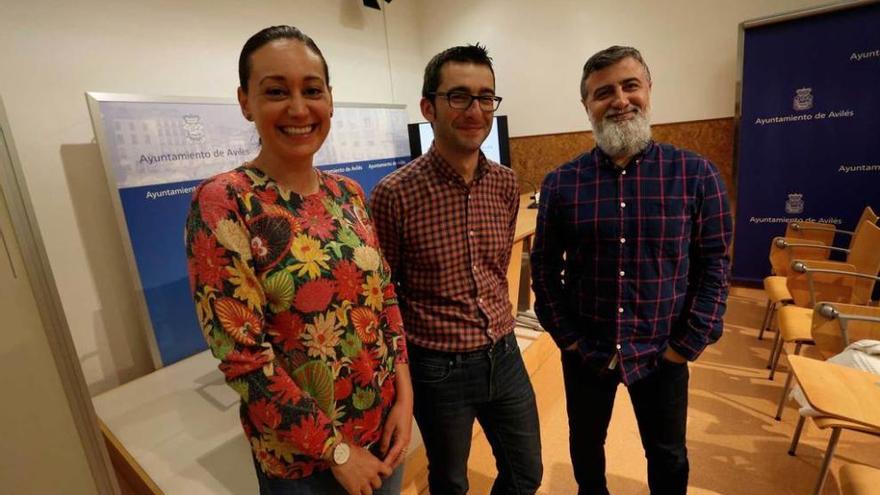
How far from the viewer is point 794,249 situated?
2.68 metres

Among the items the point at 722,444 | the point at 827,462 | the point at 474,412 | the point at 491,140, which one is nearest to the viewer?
the point at 474,412

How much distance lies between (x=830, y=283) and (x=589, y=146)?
2.43m

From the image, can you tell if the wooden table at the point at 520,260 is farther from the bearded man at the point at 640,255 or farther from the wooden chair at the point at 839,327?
the wooden chair at the point at 839,327

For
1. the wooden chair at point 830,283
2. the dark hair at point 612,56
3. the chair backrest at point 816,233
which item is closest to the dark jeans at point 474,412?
the dark hair at point 612,56

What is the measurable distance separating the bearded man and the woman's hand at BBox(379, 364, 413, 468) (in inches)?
22.2

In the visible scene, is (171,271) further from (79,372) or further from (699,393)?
(699,393)

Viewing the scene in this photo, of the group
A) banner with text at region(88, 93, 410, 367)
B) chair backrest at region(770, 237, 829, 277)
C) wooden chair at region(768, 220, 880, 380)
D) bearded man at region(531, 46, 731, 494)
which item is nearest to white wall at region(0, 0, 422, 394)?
banner with text at region(88, 93, 410, 367)

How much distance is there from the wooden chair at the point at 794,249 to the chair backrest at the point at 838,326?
94 cm

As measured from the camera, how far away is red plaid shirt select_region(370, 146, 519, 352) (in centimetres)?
116

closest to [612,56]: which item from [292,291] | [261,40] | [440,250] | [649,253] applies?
[649,253]

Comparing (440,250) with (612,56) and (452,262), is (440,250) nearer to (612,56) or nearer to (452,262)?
(452,262)

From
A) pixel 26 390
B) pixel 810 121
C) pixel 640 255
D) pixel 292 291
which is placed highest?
pixel 810 121

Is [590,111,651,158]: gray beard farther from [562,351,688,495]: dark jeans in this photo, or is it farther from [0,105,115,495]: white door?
[0,105,115,495]: white door

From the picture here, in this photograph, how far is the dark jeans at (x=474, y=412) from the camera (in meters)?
1.18
